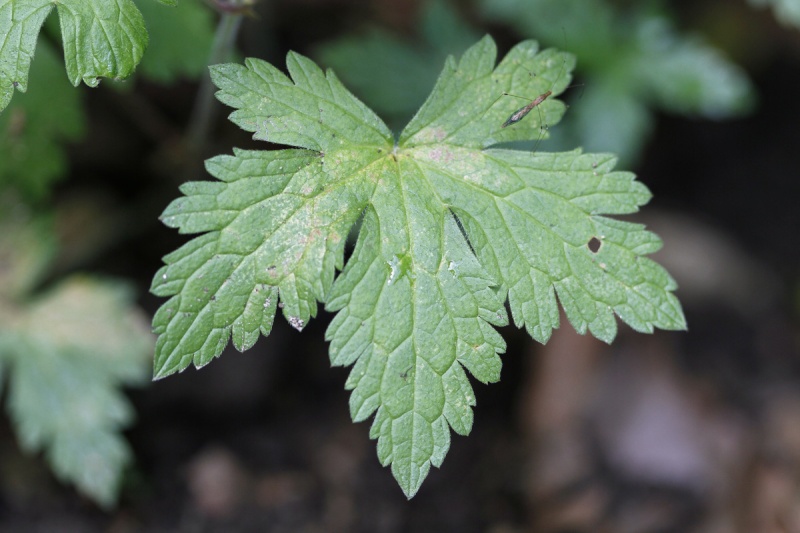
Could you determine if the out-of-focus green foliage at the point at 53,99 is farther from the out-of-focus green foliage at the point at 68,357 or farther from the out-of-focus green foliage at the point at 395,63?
the out-of-focus green foliage at the point at 395,63

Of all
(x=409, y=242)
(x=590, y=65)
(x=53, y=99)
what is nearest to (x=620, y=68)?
(x=590, y=65)

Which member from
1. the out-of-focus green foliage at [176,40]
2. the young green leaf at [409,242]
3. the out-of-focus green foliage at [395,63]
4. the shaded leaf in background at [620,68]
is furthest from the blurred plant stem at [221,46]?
the shaded leaf in background at [620,68]

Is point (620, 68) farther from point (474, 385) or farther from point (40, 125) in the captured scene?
point (40, 125)

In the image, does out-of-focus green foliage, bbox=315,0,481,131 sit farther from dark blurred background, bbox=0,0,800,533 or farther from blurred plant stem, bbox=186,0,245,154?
blurred plant stem, bbox=186,0,245,154

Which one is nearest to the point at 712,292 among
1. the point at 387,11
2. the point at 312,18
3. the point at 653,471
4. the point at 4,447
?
the point at 653,471

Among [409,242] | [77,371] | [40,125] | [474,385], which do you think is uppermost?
[409,242]
